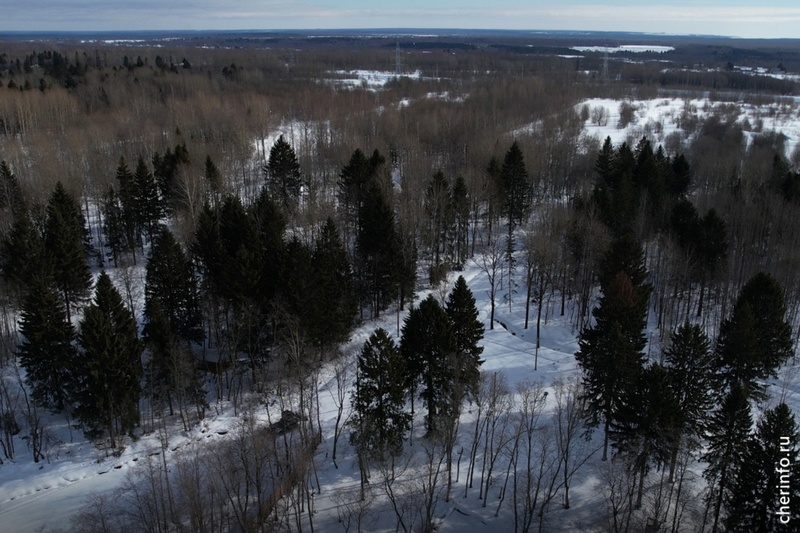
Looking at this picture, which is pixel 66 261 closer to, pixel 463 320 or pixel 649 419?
pixel 463 320

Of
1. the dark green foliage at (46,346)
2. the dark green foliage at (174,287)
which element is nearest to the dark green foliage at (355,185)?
the dark green foliage at (174,287)

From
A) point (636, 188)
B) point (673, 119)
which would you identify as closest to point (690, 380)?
point (636, 188)

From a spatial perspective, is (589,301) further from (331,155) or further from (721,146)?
(721,146)

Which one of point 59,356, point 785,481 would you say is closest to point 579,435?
point 785,481

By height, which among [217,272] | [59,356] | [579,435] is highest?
[217,272]

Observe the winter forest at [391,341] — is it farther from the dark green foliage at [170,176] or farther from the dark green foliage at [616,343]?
the dark green foliage at [170,176]
